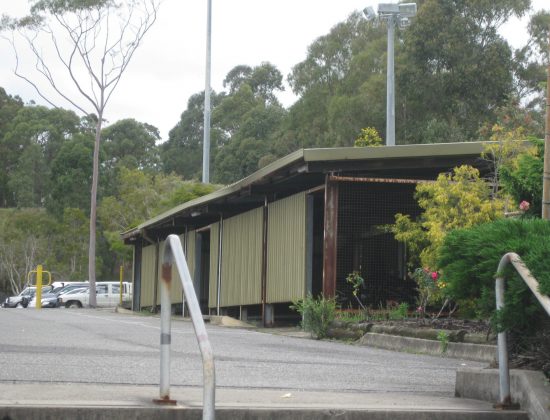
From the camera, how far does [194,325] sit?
5.63m

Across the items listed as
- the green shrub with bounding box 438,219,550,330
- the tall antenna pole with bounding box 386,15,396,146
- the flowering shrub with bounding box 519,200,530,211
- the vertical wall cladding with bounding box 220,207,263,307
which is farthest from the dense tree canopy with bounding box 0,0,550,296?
the green shrub with bounding box 438,219,550,330

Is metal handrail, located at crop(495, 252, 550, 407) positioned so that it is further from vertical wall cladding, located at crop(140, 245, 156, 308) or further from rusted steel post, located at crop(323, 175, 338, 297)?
vertical wall cladding, located at crop(140, 245, 156, 308)

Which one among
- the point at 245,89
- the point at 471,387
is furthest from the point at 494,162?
the point at 245,89

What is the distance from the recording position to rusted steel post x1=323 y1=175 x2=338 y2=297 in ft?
63.4

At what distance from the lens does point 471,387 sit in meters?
7.44

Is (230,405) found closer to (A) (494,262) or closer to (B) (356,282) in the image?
(A) (494,262)

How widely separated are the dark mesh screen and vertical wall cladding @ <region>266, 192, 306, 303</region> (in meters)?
1.15

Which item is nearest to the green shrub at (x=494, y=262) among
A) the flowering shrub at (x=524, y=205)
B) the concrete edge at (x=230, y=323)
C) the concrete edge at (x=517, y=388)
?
the concrete edge at (x=517, y=388)

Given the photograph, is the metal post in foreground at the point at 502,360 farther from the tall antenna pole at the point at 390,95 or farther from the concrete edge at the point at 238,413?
the tall antenna pole at the point at 390,95

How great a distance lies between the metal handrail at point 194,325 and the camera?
5.32 m

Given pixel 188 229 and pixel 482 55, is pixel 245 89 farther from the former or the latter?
pixel 188 229

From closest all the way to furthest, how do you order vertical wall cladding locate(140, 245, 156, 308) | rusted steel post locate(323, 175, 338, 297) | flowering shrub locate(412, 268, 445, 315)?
flowering shrub locate(412, 268, 445, 315) → rusted steel post locate(323, 175, 338, 297) → vertical wall cladding locate(140, 245, 156, 308)

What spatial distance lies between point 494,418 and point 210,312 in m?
23.1

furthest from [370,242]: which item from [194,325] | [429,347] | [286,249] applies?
[194,325]
